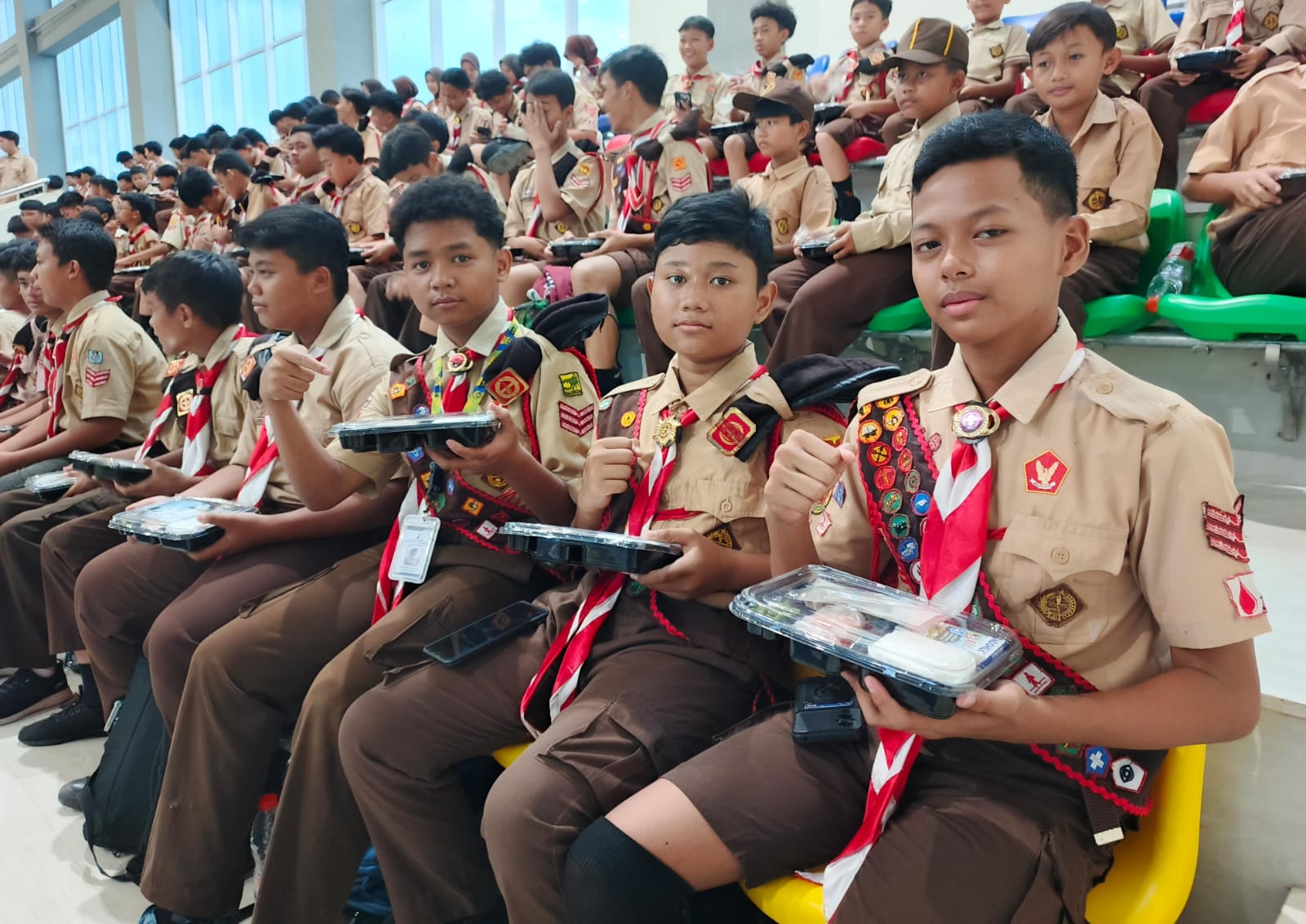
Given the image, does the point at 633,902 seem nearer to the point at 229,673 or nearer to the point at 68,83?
the point at 229,673

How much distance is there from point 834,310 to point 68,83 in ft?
71.5

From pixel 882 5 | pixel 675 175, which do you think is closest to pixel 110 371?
pixel 675 175

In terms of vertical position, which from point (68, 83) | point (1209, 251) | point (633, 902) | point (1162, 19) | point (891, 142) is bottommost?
point (633, 902)

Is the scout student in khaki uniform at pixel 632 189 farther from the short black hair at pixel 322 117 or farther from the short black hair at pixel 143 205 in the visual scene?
Result: the short black hair at pixel 143 205

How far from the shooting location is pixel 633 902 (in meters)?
1.08

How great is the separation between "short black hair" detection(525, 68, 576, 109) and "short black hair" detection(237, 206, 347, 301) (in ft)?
5.92

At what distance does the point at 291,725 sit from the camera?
1.86m

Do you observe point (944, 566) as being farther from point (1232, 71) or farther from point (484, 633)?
point (1232, 71)

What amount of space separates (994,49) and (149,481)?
4367 mm

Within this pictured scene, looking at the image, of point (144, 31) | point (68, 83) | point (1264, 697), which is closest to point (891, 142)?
point (1264, 697)

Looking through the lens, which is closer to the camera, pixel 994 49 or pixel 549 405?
pixel 549 405

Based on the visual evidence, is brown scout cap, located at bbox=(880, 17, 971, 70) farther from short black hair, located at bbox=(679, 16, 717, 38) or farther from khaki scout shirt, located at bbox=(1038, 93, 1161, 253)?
short black hair, located at bbox=(679, 16, 717, 38)

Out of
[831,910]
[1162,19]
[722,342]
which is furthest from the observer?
[1162,19]

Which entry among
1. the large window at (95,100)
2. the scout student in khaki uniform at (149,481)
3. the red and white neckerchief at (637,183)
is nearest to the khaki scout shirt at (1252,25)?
the red and white neckerchief at (637,183)
